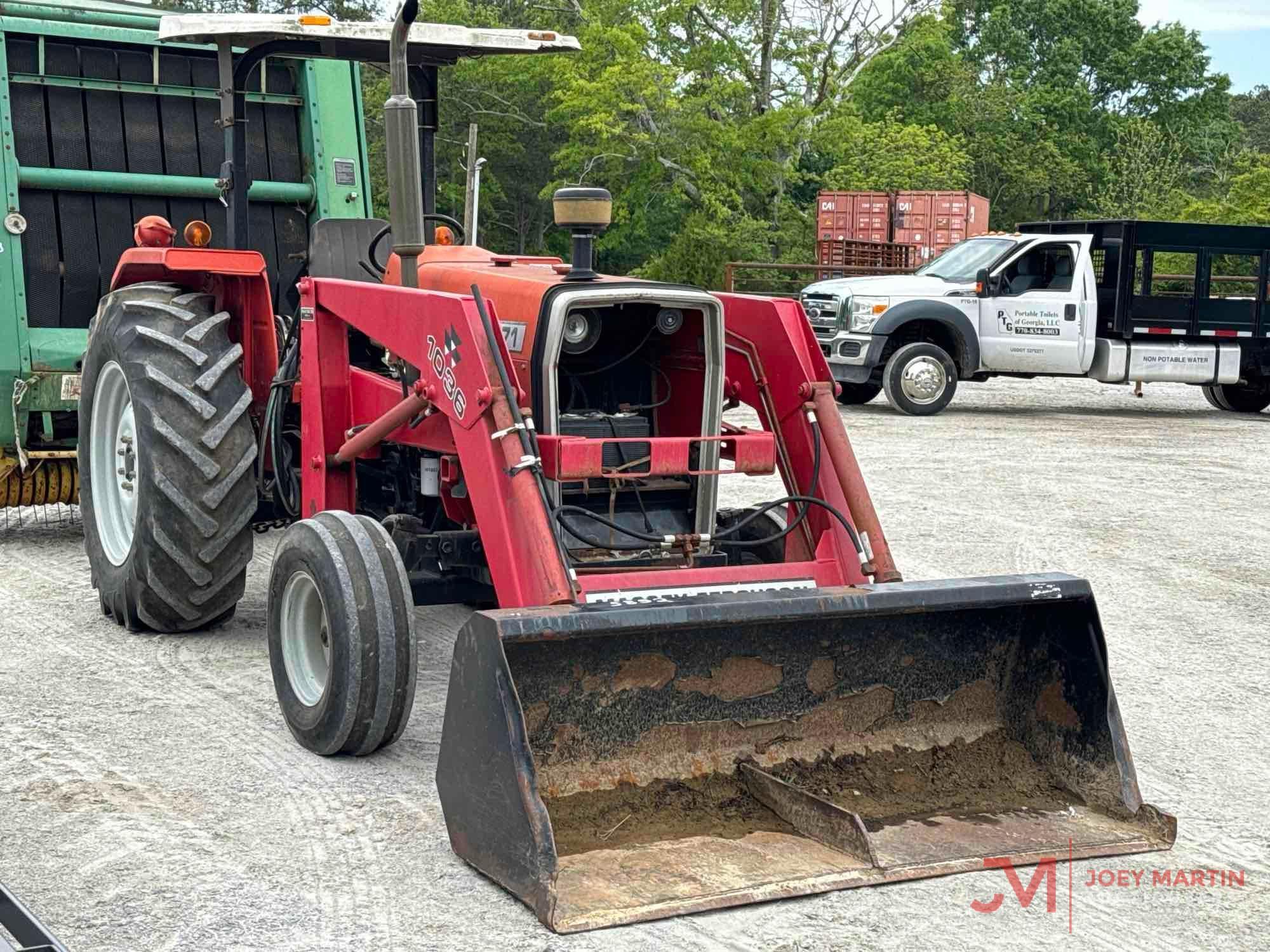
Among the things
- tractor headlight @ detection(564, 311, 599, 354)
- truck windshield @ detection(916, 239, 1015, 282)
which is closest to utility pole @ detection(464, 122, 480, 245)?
tractor headlight @ detection(564, 311, 599, 354)

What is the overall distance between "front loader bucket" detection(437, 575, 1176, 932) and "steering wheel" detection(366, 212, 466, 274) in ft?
8.22

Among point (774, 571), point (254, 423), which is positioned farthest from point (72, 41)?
point (774, 571)

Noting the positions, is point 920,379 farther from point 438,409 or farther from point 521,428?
point 521,428

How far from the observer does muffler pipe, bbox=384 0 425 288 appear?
486 centimetres

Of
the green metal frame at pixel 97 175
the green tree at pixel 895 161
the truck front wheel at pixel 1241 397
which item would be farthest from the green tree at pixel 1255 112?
the green metal frame at pixel 97 175

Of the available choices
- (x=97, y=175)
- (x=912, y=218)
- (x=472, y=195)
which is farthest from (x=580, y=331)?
(x=912, y=218)

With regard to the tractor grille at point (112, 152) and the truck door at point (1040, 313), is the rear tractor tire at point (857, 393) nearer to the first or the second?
the truck door at point (1040, 313)

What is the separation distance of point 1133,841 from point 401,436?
2856 millimetres

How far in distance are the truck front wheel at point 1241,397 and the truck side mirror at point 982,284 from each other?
3.52 m

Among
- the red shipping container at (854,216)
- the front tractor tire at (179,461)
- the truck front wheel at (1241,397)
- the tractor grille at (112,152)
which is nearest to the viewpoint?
the front tractor tire at (179,461)

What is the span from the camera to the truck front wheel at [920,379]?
16922 millimetres

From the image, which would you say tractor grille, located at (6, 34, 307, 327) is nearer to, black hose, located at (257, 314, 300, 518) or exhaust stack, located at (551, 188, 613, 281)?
black hose, located at (257, 314, 300, 518)

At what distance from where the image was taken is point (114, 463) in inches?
285

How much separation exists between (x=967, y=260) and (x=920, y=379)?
1.74 metres
